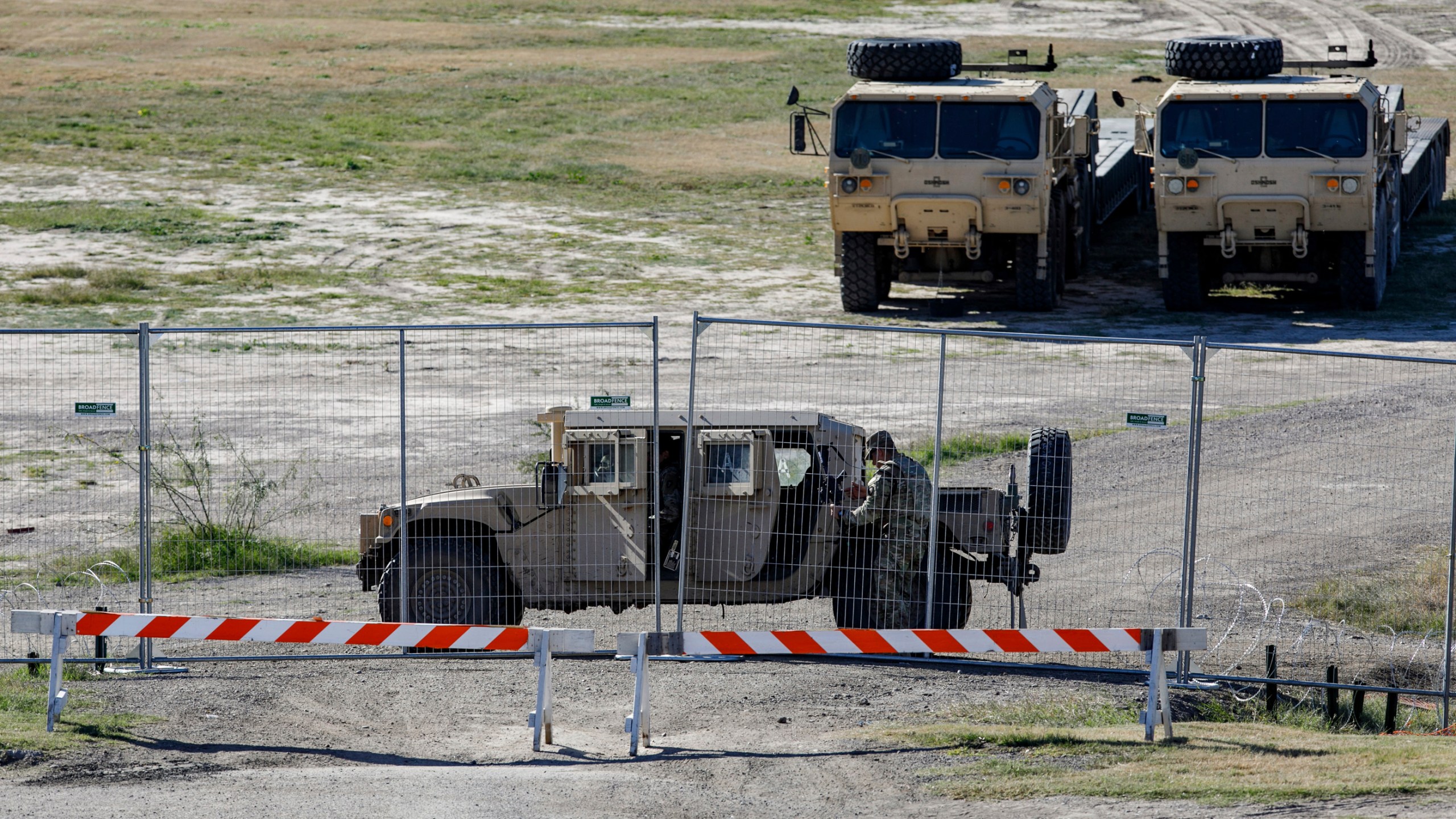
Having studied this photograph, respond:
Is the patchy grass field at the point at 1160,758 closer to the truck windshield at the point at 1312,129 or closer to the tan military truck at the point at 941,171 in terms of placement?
the tan military truck at the point at 941,171

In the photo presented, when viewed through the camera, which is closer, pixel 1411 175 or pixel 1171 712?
pixel 1171 712

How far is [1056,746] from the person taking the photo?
25.3 ft

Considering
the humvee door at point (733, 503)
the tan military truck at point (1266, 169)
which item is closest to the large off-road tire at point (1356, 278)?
Answer: the tan military truck at point (1266, 169)

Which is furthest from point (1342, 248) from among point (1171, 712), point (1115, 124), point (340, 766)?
point (340, 766)

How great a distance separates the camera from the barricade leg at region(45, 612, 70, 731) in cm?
804

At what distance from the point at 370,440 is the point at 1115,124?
15700 millimetres

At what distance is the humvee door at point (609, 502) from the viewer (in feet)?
31.2

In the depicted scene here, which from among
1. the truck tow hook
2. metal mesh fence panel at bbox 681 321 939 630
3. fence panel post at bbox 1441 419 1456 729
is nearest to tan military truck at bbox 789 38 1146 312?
the truck tow hook

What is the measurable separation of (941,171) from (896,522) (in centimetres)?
1098

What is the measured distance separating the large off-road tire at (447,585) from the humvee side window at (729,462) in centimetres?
129

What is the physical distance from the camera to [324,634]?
8.00 m

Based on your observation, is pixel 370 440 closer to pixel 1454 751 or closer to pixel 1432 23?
pixel 1454 751

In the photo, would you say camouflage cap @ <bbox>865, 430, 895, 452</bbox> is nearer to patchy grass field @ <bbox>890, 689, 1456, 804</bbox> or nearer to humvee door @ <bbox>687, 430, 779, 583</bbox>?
humvee door @ <bbox>687, 430, 779, 583</bbox>

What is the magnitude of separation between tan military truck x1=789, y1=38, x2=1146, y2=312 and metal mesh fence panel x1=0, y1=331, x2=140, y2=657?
25.8ft
